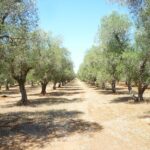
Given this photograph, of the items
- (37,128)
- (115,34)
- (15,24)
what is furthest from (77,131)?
(115,34)

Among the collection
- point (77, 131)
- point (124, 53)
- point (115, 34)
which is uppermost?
point (115, 34)

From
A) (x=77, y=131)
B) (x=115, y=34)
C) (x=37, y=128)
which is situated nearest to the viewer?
(x=77, y=131)

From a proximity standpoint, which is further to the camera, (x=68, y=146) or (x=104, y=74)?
(x=104, y=74)

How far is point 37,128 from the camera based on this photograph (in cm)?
2477

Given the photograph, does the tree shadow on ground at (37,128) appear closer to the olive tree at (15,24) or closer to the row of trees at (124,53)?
the olive tree at (15,24)

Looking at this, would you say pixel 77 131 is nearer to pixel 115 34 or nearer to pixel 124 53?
pixel 124 53

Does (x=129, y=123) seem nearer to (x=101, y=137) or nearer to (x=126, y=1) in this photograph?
(x=101, y=137)

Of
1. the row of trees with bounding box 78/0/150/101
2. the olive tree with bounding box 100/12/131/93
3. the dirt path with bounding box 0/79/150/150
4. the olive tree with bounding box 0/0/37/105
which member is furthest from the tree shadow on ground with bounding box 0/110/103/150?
the olive tree with bounding box 100/12/131/93

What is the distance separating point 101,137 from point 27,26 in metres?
11.8

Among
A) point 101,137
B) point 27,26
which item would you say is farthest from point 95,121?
point 27,26

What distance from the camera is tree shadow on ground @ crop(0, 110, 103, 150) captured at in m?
19.7

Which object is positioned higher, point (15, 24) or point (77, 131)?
point (15, 24)

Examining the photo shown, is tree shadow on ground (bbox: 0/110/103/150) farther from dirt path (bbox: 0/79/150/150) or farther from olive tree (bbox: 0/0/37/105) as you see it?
olive tree (bbox: 0/0/37/105)

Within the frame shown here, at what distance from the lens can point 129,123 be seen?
84.5ft
